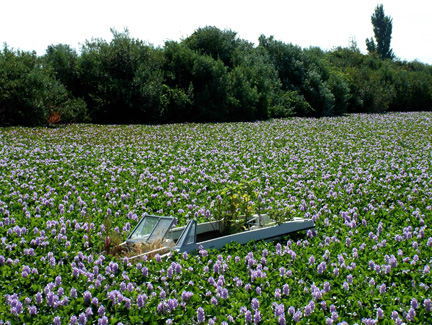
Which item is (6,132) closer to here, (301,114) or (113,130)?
(113,130)

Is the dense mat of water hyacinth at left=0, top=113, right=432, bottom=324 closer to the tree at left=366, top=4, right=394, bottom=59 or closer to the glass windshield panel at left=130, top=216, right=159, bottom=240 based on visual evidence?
the glass windshield panel at left=130, top=216, right=159, bottom=240

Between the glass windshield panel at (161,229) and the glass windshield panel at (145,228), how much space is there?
0.39ft

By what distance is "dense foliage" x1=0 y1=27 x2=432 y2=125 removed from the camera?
23.6 metres

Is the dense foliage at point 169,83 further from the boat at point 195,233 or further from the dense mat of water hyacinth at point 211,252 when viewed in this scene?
the boat at point 195,233

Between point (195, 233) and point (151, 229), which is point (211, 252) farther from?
point (151, 229)

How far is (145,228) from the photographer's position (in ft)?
22.5

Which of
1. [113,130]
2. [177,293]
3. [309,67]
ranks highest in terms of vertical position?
[309,67]

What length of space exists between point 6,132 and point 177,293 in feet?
55.1

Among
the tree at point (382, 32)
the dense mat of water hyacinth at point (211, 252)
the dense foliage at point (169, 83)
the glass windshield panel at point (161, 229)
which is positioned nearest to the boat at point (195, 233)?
the glass windshield panel at point (161, 229)

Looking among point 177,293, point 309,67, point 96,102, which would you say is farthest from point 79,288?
point 309,67

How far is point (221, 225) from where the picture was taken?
7430 millimetres

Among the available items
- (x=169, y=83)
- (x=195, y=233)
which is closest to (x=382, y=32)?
(x=169, y=83)

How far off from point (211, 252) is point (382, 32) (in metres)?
96.1

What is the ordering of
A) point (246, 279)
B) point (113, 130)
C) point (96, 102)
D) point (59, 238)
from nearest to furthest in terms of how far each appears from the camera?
1. point (246, 279)
2. point (59, 238)
3. point (113, 130)
4. point (96, 102)
